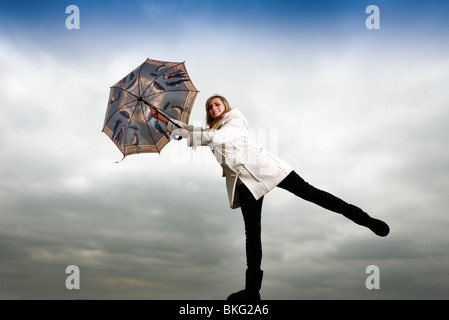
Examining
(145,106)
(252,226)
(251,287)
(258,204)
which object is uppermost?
(145,106)

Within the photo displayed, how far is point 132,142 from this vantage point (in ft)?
19.2

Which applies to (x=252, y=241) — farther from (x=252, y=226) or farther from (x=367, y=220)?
(x=367, y=220)

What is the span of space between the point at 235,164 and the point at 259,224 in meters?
0.88

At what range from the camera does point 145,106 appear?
5.88m

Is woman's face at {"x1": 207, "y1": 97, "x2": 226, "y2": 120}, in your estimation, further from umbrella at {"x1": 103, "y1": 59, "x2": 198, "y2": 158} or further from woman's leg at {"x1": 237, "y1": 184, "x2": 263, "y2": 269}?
woman's leg at {"x1": 237, "y1": 184, "x2": 263, "y2": 269}

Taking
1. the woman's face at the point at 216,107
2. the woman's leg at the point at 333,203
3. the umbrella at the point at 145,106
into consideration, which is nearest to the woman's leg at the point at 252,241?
the woman's leg at the point at 333,203

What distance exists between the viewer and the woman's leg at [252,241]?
16.8 ft

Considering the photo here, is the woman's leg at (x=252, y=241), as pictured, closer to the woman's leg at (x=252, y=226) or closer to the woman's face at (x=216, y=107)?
the woman's leg at (x=252, y=226)

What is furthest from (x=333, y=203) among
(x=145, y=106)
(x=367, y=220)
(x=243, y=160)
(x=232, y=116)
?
(x=145, y=106)

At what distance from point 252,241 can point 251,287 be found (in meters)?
0.60
